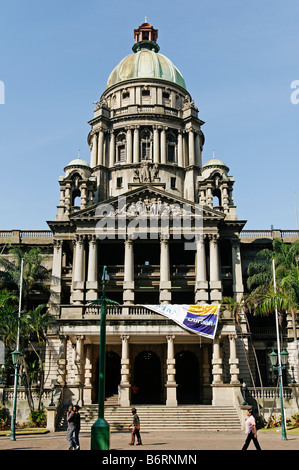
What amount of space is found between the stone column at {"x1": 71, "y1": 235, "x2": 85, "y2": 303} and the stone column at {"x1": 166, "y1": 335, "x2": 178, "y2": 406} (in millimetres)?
10456

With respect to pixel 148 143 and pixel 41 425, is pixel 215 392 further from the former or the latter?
pixel 148 143

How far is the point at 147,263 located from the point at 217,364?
14.5 meters

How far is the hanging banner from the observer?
140 feet

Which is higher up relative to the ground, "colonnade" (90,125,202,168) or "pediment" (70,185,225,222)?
"colonnade" (90,125,202,168)

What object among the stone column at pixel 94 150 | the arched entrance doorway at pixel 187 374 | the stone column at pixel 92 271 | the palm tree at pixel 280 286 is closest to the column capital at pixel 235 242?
the palm tree at pixel 280 286

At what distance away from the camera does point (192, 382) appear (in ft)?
163

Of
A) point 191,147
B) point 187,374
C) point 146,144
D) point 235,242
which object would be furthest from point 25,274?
point 191,147

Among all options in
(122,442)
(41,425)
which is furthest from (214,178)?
(122,442)

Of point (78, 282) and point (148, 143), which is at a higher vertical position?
point (148, 143)

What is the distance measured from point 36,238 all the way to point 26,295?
10.3 m

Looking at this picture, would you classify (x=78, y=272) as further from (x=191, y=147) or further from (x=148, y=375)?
(x=191, y=147)

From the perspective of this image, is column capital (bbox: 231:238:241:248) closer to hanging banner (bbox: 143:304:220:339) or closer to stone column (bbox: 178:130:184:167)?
hanging banner (bbox: 143:304:220:339)

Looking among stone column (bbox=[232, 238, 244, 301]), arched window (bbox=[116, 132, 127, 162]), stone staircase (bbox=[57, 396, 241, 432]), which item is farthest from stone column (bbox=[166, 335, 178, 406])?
arched window (bbox=[116, 132, 127, 162])

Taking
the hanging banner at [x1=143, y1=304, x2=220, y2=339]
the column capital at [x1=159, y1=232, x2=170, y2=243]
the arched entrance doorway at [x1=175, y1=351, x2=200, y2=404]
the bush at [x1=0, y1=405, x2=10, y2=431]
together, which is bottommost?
the bush at [x1=0, y1=405, x2=10, y2=431]
